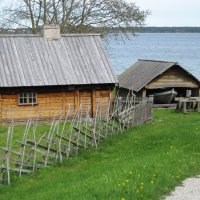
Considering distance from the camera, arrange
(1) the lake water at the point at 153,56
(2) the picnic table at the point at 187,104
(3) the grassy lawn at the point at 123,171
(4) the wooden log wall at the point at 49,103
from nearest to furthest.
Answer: (3) the grassy lawn at the point at 123,171, (4) the wooden log wall at the point at 49,103, (2) the picnic table at the point at 187,104, (1) the lake water at the point at 153,56

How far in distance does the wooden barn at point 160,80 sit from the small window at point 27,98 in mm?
6786

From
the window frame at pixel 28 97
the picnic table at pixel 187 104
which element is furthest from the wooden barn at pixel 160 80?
the window frame at pixel 28 97

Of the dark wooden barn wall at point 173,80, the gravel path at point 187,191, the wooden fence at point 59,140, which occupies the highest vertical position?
the dark wooden barn wall at point 173,80

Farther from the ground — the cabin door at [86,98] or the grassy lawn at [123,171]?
the cabin door at [86,98]

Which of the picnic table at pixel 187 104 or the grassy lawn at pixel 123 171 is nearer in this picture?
the grassy lawn at pixel 123 171

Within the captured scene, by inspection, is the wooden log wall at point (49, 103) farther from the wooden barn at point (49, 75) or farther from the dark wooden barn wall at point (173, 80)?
the dark wooden barn wall at point (173, 80)

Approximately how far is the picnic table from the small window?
8.45 meters

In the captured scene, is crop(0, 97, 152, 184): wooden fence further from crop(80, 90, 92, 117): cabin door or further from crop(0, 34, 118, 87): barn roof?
crop(0, 34, 118, 87): barn roof

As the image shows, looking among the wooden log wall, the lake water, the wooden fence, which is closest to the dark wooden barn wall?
the wooden log wall

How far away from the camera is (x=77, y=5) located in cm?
3547

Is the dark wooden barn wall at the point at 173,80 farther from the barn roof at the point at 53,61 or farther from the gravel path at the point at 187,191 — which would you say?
the gravel path at the point at 187,191

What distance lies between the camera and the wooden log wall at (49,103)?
23984mm

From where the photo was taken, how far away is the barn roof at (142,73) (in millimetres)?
28578

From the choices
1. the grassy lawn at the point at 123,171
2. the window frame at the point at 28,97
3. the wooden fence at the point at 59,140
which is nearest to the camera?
the grassy lawn at the point at 123,171
